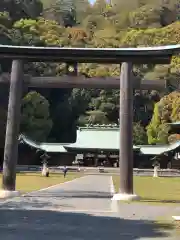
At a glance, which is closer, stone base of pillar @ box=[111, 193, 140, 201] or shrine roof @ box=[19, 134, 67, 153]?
stone base of pillar @ box=[111, 193, 140, 201]

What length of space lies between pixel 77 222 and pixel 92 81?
288 inches

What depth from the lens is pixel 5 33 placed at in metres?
66.7

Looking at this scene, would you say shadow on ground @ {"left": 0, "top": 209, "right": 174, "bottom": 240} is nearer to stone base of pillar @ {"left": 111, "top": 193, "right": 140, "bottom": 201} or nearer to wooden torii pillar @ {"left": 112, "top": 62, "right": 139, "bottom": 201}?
stone base of pillar @ {"left": 111, "top": 193, "right": 140, "bottom": 201}

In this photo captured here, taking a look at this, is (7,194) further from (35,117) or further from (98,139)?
(35,117)

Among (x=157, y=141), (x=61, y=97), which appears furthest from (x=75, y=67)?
(x=61, y=97)

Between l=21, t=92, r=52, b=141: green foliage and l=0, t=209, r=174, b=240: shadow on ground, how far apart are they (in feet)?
150

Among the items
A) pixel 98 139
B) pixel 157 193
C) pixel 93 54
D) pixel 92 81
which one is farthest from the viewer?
pixel 98 139

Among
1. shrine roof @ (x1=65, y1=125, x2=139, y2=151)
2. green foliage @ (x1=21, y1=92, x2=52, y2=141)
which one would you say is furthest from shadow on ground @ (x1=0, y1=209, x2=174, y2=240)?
green foliage @ (x1=21, y1=92, x2=52, y2=141)

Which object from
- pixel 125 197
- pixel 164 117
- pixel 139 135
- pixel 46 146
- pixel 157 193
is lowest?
pixel 157 193

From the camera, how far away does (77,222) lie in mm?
8016

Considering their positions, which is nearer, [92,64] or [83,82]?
[83,82]

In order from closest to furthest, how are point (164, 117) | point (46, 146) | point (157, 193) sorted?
point (157, 193), point (46, 146), point (164, 117)

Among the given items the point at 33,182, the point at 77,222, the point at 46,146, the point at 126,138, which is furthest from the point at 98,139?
the point at 77,222

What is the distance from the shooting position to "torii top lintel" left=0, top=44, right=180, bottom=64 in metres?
13.3
